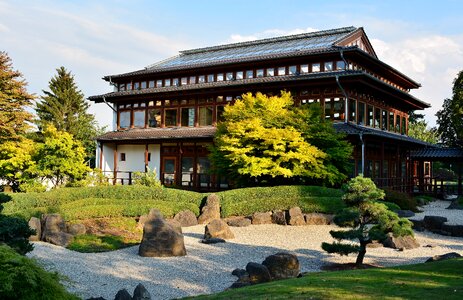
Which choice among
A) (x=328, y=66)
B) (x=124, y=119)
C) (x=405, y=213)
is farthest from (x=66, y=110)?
(x=405, y=213)

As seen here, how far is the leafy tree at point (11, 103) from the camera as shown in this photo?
3084 cm

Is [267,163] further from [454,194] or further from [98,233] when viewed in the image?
[454,194]

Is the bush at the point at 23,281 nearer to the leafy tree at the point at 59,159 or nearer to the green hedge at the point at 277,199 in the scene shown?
the green hedge at the point at 277,199

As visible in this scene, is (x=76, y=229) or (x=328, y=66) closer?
(x=76, y=229)

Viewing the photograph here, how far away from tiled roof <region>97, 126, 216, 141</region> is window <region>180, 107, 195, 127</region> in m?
0.45

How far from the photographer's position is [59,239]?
15875mm

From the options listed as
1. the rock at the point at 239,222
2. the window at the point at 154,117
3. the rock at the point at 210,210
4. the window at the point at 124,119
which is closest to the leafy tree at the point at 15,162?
the window at the point at 124,119

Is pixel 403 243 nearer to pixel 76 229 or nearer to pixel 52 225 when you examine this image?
pixel 76 229

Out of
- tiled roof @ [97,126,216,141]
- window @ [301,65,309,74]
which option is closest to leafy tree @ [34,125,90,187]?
tiled roof @ [97,126,216,141]

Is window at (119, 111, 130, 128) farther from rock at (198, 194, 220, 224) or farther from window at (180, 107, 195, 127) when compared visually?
rock at (198, 194, 220, 224)

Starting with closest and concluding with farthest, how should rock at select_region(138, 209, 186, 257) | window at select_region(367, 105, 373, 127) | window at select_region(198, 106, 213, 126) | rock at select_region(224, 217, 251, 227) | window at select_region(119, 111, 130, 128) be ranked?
rock at select_region(138, 209, 186, 257) → rock at select_region(224, 217, 251, 227) → window at select_region(367, 105, 373, 127) → window at select_region(198, 106, 213, 126) → window at select_region(119, 111, 130, 128)

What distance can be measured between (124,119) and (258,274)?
90.2 ft

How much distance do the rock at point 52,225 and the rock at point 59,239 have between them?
0.15 metres

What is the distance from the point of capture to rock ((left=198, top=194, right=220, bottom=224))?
69.7 feet
